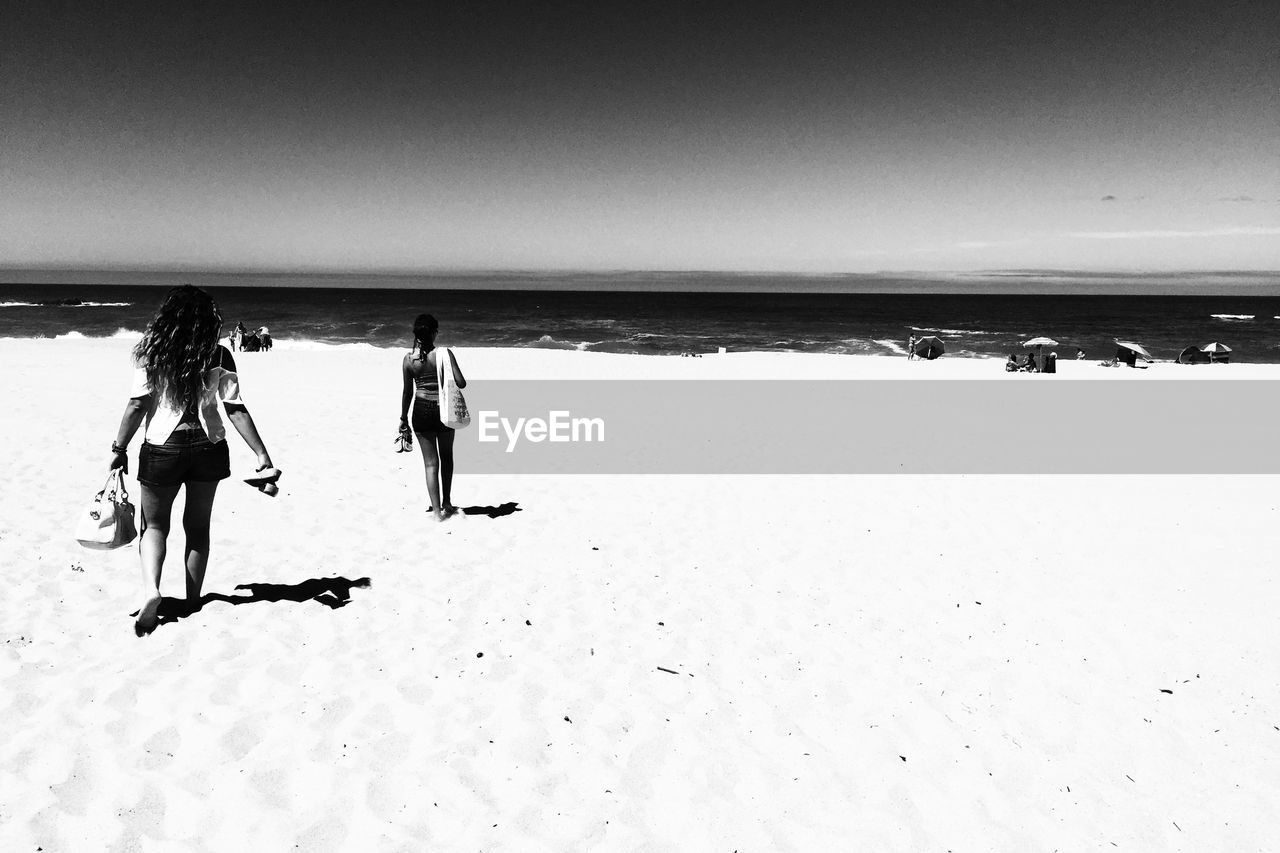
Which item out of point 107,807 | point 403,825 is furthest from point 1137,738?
point 107,807

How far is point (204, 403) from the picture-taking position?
4.06m

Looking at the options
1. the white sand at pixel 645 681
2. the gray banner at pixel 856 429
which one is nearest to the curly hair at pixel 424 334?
the white sand at pixel 645 681

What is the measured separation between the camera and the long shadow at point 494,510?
7242mm

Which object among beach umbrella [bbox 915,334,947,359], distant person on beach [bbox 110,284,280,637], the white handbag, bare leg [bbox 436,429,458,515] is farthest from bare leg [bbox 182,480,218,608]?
beach umbrella [bbox 915,334,947,359]

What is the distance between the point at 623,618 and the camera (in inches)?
195

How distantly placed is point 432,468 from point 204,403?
279cm

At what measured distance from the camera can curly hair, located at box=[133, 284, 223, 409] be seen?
3.88m

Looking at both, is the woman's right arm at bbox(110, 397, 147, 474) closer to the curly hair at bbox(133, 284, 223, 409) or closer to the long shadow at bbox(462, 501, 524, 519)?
the curly hair at bbox(133, 284, 223, 409)

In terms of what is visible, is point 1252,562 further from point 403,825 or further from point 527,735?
point 403,825

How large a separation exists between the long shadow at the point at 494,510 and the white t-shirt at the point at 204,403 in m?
3.25

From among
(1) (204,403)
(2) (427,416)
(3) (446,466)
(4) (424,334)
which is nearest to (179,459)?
(1) (204,403)

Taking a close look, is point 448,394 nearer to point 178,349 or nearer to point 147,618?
point 178,349

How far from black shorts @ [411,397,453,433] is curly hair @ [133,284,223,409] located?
2.55 meters

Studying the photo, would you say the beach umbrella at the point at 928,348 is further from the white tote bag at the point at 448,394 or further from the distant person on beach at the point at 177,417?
the distant person on beach at the point at 177,417
